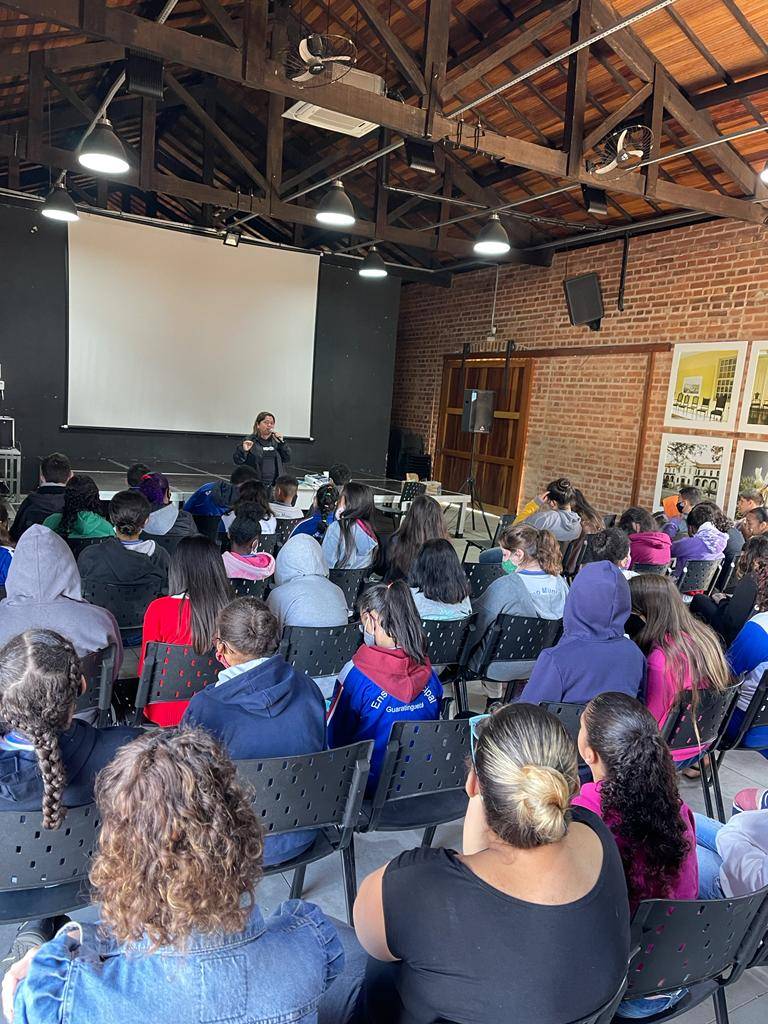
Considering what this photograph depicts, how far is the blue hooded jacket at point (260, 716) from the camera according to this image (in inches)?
70.6

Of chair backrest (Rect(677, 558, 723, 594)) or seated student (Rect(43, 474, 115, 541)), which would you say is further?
chair backrest (Rect(677, 558, 723, 594))

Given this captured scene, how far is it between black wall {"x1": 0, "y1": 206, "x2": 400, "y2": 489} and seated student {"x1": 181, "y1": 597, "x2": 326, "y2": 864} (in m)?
8.52

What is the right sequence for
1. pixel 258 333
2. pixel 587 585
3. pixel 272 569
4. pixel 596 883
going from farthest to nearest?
pixel 258 333 → pixel 272 569 → pixel 587 585 → pixel 596 883

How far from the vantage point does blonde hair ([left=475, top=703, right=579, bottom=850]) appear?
1099mm

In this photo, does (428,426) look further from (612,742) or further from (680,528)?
(612,742)

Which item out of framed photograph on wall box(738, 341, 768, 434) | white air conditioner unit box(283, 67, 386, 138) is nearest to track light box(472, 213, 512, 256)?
white air conditioner unit box(283, 67, 386, 138)

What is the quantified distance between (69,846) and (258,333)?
31.6 ft

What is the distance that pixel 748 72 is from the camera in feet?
18.8

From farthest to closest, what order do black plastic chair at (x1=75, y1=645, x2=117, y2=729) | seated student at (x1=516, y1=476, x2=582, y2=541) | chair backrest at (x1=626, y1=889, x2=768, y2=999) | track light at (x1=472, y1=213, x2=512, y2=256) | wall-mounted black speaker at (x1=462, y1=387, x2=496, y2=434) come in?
wall-mounted black speaker at (x1=462, y1=387, x2=496, y2=434), track light at (x1=472, y1=213, x2=512, y2=256), seated student at (x1=516, y1=476, x2=582, y2=541), black plastic chair at (x1=75, y1=645, x2=117, y2=729), chair backrest at (x1=626, y1=889, x2=768, y2=999)

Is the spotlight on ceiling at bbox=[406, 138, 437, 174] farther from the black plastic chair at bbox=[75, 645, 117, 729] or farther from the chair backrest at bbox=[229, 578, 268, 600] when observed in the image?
the black plastic chair at bbox=[75, 645, 117, 729]

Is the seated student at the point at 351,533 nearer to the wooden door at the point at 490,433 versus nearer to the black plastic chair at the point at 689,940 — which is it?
the black plastic chair at the point at 689,940

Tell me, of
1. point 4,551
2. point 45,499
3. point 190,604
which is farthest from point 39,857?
point 45,499

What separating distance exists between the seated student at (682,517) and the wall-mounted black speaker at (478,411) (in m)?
4.10

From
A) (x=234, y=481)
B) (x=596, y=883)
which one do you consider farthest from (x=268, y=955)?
(x=234, y=481)
